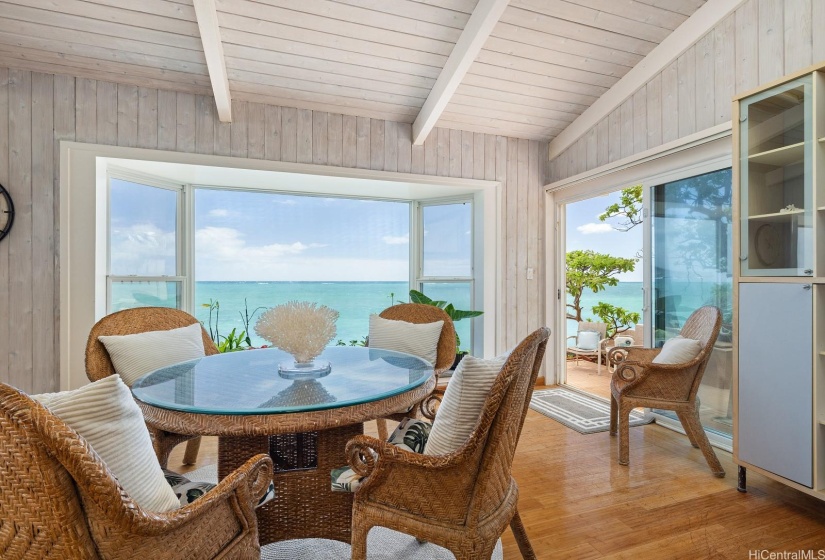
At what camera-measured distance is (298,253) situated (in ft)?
26.7

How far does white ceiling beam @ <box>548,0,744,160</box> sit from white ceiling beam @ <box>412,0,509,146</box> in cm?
135

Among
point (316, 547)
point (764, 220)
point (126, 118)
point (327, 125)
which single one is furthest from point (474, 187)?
point (316, 547)

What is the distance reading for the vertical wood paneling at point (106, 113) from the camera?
127 inches

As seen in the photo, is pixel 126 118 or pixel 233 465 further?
pixel 126 118

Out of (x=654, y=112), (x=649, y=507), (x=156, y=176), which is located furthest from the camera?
(x=156, y=176)

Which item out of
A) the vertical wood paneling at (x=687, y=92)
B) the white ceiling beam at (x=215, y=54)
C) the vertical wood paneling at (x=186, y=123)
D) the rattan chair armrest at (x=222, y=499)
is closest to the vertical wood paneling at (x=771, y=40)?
the vertical wood paneling at (x=687, y=92)

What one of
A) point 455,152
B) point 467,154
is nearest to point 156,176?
point 455,152

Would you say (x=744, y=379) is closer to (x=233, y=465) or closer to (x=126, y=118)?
(x=233, y=465)

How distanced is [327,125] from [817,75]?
10.3 feet

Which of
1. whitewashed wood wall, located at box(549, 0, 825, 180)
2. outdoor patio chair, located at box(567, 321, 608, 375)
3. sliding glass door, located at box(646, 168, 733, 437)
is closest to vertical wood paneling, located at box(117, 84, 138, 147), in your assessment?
whitewashed wood wall, located at box(549, 0, 825, 180)

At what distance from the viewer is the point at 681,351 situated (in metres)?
2.71

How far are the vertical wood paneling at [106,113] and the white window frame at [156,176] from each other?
0.09 meters

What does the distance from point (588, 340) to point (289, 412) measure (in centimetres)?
490

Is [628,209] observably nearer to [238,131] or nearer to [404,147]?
[404,147]
